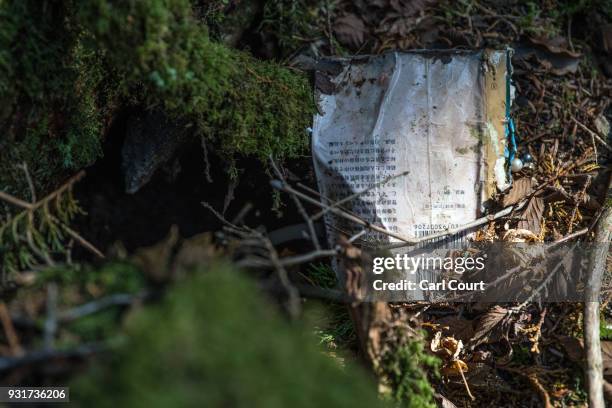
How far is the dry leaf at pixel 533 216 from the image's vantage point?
2.01 metres

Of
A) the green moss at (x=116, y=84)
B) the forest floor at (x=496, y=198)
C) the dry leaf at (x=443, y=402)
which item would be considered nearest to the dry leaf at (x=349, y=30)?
the forest floor at (x=496, y=198)

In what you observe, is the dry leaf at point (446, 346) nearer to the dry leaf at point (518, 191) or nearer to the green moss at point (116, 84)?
the dry leaf at point (518, 191)

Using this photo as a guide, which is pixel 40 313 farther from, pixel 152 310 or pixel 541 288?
pixel 541 288

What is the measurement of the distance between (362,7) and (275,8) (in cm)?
38

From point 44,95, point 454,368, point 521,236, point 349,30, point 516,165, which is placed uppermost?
point 349,30

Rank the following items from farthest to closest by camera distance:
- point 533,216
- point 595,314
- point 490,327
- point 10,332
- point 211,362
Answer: point 533,216 < point 490,327 < point 595,314 < point 10,332 < point 211,362

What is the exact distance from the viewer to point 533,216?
2.02 metres

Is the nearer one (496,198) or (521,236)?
(521,236)

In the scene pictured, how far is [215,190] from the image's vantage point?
2.21 meters

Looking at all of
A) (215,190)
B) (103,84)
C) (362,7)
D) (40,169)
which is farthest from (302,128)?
(40,169)

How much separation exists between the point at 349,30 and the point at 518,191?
98 cm

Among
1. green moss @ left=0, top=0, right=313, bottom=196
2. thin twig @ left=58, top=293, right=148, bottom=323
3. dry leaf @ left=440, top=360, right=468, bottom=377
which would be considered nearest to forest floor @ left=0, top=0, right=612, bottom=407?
dry leaf @ left=440, top=360, right=468, bottom=377

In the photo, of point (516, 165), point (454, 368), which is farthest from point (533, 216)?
point (454, 368)

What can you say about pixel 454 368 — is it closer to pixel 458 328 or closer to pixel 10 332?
pixel 458 328
